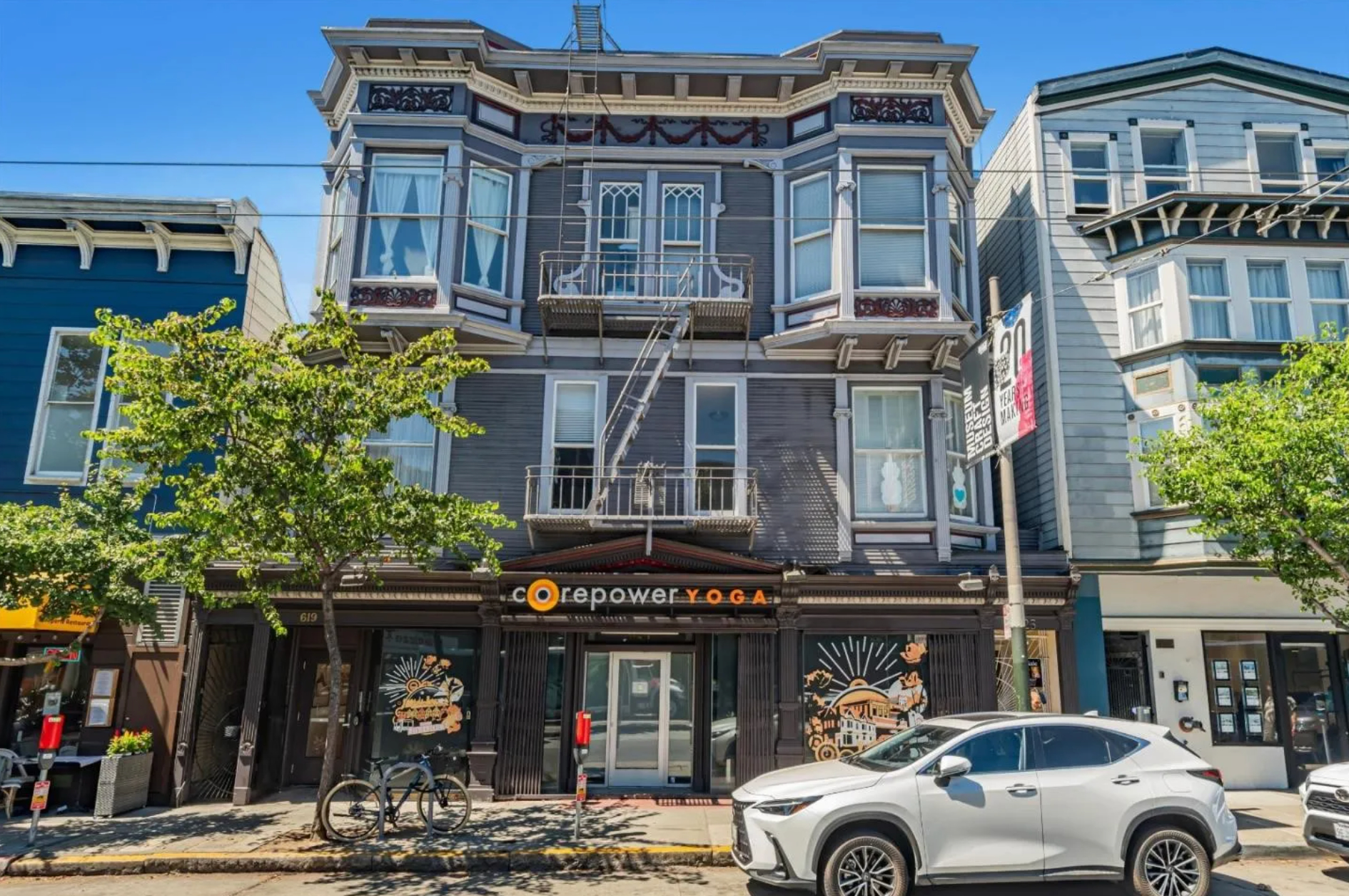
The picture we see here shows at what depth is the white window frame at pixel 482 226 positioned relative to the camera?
47.0 feet

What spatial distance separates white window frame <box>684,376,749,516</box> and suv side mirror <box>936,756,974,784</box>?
6514 mm

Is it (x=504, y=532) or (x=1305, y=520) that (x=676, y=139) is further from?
(x=1305, y=520)

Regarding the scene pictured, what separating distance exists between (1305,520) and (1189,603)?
424cm

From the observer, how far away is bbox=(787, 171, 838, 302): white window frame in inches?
564

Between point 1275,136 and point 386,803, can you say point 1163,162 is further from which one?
point 386,803

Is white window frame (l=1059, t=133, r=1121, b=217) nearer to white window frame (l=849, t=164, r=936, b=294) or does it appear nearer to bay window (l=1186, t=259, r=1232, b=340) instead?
bay window (l=1186, t=259, r=1232, b=340)

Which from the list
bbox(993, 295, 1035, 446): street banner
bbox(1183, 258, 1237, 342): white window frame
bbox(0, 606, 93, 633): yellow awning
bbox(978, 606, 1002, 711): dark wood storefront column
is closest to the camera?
bbox(993, 295, 1035, 446): street banner

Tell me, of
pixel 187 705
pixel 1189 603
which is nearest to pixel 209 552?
pixel 187 705

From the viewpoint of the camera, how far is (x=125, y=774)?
11930 millimetres

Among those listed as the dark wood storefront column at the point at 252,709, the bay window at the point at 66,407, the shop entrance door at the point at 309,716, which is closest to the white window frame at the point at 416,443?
the dark wood storefront column at the point at 252,709

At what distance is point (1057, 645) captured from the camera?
13609mm

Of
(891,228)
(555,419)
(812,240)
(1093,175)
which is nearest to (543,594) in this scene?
(555,419)

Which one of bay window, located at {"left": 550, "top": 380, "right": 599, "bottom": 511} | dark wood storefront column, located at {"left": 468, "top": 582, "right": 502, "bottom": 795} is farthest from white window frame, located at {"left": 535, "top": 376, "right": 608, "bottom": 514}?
dark wood storefront column, located at {"left": 468, "top": 582, "right": 502, "bottom": 795}

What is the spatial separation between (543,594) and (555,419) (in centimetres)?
299
